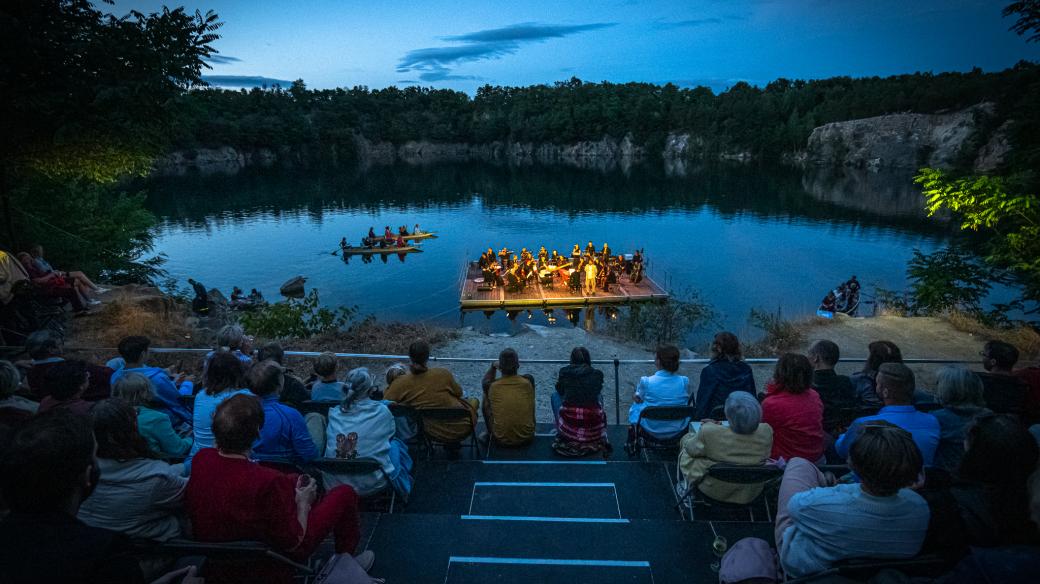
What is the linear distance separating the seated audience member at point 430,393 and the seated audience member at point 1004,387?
4.05m

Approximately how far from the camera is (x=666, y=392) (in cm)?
472

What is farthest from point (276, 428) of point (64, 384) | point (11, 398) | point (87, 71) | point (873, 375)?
point (87, 71)

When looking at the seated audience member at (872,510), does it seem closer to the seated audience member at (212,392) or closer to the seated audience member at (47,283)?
the seated audience member at (212,392)

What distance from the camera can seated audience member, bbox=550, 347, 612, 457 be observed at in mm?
4656

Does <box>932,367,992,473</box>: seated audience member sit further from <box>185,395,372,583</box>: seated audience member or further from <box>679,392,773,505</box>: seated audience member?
<box>185,395,372,583</box>: seated audience member

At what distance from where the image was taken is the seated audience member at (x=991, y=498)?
87.0 inches

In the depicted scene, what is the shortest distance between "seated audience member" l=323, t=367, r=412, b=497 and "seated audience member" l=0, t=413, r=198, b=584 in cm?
176

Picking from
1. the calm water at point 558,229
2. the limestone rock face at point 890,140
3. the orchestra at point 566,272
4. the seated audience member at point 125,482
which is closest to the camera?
the seated audience member at point 125,482

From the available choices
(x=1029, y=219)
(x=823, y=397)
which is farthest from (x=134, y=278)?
(x=1029, y=219)

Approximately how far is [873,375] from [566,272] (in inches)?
679

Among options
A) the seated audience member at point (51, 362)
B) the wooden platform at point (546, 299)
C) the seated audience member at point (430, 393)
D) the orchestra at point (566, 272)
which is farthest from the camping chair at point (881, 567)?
the orchestra at point (566, 272)

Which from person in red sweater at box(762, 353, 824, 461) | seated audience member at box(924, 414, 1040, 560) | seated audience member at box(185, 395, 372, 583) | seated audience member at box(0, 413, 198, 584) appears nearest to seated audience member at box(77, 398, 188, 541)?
seated audience member at box(185, 395, 372, 583)

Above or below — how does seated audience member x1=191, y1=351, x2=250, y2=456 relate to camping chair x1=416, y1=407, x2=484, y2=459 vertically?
above

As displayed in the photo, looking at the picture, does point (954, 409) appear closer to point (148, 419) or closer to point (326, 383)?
point (326, 383)
